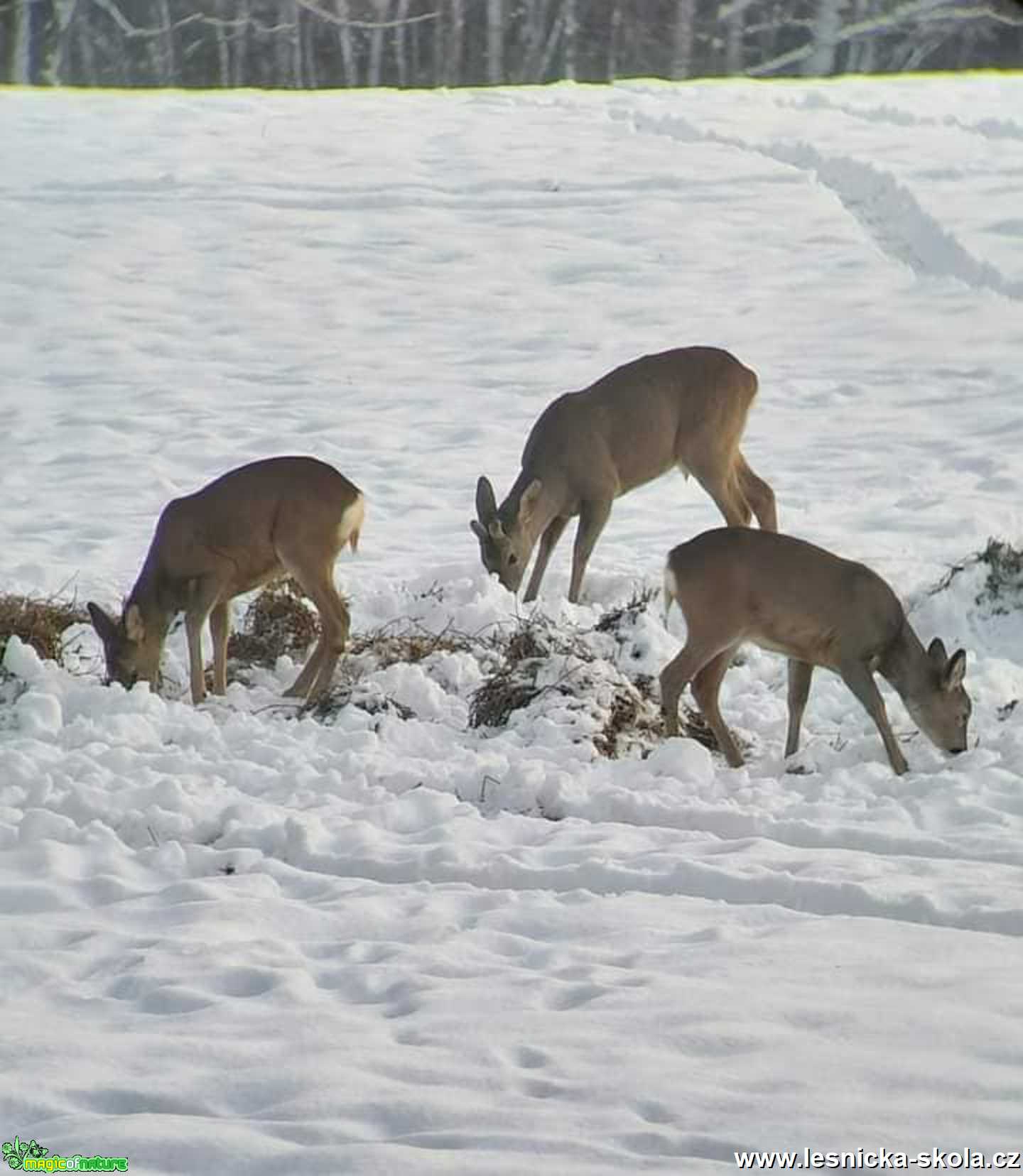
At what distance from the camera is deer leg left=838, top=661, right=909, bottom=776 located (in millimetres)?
8289

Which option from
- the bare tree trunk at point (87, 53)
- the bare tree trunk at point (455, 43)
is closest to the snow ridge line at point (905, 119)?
the bare tree trunk at point (455, 43)

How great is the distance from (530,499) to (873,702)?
3756mm

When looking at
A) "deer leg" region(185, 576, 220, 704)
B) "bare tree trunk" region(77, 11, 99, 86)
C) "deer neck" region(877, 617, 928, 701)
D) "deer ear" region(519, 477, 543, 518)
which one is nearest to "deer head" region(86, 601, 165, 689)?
"deer leg" region(185, 576, 220, 704)

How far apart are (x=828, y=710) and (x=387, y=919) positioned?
12.0 ft

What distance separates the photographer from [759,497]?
40.4ft

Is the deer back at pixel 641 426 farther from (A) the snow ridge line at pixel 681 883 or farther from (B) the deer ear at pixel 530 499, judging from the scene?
(A) the snow ridge line at pixel 681 883

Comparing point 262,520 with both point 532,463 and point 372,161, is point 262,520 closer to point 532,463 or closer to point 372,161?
point 532,463

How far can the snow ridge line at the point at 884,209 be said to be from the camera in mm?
20562

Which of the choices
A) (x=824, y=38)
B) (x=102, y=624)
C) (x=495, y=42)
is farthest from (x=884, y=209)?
(x=102, y=624)

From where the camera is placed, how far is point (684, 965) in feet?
18.9

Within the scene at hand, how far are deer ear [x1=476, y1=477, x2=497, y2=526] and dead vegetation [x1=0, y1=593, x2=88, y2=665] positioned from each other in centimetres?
240

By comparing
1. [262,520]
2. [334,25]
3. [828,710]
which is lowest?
[828,710]

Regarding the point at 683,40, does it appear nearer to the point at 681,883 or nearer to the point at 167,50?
the point at 167,50

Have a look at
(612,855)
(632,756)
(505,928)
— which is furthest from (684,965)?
(632,756)
